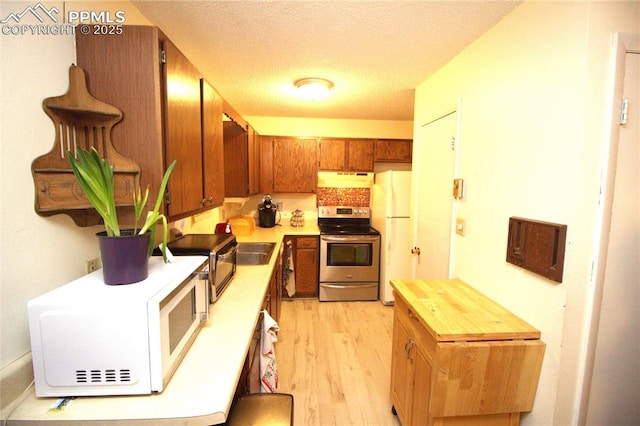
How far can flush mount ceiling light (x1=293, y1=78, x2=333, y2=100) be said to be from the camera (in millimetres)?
2318

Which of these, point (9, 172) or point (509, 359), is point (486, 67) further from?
point (9, 172)

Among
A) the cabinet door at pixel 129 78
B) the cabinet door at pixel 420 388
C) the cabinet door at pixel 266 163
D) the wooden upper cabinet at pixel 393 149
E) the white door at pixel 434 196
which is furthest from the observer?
the wooden upper cabinet at pixel 393 149

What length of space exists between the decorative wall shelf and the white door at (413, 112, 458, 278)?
1923 mm

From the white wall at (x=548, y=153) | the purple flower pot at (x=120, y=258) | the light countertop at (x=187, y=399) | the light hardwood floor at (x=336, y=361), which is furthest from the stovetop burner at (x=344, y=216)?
the purple flower pot at (x=120, y=258)

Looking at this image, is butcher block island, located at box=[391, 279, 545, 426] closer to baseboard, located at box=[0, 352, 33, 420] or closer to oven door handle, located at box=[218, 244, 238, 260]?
oven door handle, located at box=[218, 244, 238, 260]

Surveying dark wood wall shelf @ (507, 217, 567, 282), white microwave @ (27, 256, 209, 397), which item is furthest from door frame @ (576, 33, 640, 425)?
white microwave @ (27, 256, 209, 397)

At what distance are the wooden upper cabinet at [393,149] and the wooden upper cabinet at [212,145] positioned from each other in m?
2.46

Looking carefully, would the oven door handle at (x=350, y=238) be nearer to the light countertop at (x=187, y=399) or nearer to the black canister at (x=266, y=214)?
the black canister at (x=266, y=214)

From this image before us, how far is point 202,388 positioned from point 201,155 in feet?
3.70

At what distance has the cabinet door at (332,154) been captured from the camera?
12.0 feet

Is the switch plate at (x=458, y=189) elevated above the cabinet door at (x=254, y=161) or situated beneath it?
situated beneath

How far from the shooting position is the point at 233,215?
353 cm

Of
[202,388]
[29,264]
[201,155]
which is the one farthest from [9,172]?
[202,388]

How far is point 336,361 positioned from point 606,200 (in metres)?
2.08
